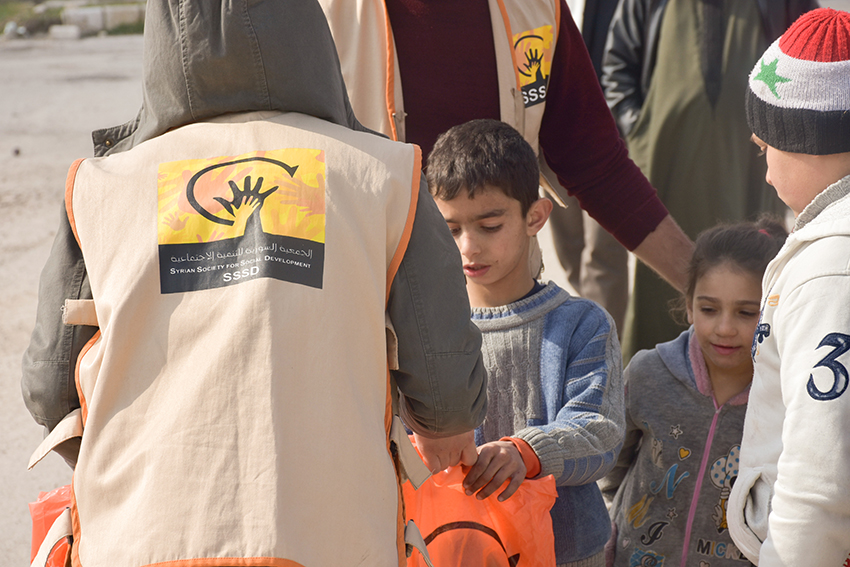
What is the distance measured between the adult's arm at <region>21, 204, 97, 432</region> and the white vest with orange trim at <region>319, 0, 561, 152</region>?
107cm

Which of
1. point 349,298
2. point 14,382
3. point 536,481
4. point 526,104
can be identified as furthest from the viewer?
point 14,382

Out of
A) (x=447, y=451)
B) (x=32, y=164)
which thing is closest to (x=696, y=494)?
(x=447, y=451)

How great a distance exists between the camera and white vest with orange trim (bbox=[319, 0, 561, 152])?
8.09ft

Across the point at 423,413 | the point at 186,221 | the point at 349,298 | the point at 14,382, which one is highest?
the point at 186,221

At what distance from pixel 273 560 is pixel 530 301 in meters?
1.08

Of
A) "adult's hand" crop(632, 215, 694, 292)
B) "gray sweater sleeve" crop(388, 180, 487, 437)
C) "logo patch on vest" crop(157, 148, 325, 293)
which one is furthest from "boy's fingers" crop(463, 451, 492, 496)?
"adult's hand" crop(632, 215, 694, 292)

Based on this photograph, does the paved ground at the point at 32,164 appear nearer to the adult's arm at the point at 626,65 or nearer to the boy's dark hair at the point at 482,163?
the adult's arm at the point at 626,65

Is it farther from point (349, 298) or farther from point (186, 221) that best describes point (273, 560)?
point (186, 221)

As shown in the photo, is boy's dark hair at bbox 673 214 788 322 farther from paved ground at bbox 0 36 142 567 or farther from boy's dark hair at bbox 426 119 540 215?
paved ground at bbox 0 36 142 567

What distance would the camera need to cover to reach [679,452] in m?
2.39

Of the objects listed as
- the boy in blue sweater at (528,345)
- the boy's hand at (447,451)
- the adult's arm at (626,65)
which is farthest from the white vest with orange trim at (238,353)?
the adult's arm at (626,65)

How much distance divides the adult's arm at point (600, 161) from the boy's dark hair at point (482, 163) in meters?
0.41

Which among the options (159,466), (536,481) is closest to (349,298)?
(159,466)

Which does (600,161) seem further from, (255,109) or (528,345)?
(255,109)
